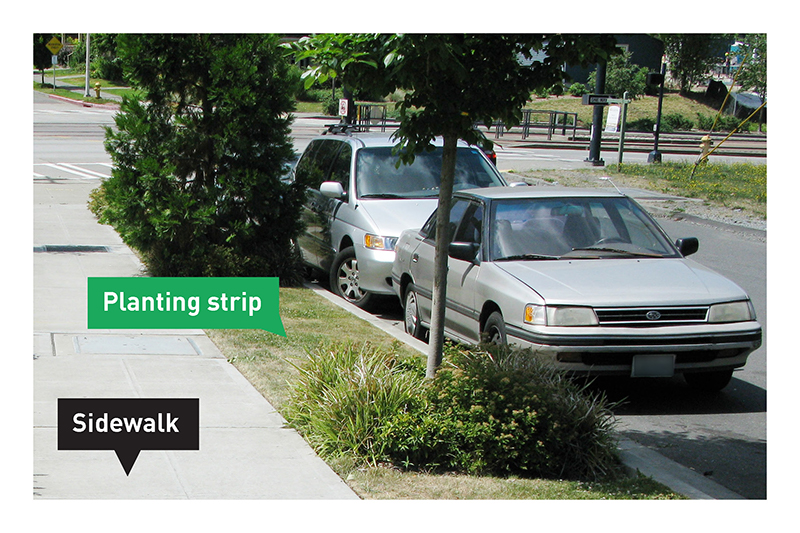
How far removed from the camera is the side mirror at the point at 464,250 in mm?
7664

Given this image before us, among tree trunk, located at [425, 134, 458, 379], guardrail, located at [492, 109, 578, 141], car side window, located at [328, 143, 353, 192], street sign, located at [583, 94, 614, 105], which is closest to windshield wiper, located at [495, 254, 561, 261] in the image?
tree trunk, located at [425, 134, 458, 379]

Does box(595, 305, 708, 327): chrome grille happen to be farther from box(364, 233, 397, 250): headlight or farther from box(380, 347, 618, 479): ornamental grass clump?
box(364, 233, 397, 250): headlight

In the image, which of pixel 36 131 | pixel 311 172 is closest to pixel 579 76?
pixel 36 131

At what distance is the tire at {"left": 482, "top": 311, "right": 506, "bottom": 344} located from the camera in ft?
23.0

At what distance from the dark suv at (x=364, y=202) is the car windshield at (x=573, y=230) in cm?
212

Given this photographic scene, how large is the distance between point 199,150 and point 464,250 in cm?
430

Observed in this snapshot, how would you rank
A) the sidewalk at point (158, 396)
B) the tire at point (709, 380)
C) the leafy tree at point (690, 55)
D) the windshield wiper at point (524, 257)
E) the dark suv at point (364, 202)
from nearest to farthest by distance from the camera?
the sidewalk at point (158, 396) → the tire at point (709, 380) → the windshield wiper at point (524, 257) → the dark suv at point (364, 202) → the leafy tree at point (690, 55)

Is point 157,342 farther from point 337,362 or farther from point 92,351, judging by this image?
point 337,362

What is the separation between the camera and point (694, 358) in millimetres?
6742

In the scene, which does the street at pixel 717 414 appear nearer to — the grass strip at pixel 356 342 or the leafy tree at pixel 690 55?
the grass strip at pixel 356 342

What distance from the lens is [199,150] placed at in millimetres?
10664

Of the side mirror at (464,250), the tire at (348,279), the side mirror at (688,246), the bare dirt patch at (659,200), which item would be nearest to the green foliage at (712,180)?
the bare dirt patch at (659,200)

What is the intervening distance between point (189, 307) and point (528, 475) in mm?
4486

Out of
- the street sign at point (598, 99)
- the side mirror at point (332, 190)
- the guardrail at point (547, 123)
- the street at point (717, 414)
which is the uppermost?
the street sign at point (598, 99)
